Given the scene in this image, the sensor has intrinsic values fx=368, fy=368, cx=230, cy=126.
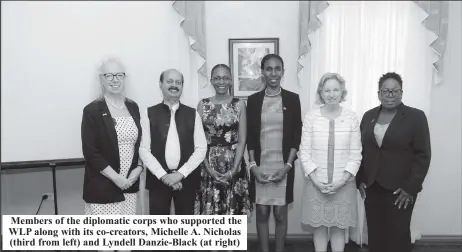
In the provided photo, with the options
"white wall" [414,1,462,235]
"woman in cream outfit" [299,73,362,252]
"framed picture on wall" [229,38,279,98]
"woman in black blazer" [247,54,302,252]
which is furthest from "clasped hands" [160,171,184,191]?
"white wall" [414,1,462,235]

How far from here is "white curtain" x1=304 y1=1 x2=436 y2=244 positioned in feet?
10.1

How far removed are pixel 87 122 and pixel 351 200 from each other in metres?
1.77

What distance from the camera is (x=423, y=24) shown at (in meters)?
3.02

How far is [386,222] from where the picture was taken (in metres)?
2.32

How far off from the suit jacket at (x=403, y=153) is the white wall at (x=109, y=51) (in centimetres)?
106

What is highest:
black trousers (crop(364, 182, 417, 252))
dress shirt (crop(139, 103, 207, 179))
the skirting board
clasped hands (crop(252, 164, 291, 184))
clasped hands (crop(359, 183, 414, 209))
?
dress shirt (crop(139, 103, 207, 179))

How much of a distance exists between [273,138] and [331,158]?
420 millimetres

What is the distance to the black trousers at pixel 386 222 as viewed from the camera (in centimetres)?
229

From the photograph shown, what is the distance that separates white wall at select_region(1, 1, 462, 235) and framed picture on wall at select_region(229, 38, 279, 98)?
0.07 m

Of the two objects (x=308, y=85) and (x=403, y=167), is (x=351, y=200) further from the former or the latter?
(x=308, y=85)

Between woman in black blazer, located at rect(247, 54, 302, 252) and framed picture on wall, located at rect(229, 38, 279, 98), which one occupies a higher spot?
framed picture on wall, located at rect(229, 38, 279, 98)

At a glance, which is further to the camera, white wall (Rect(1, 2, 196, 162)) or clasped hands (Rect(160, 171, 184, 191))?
white wall (Rect(1, 2, 196, 162))

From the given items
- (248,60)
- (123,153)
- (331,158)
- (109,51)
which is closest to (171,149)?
(123,153)

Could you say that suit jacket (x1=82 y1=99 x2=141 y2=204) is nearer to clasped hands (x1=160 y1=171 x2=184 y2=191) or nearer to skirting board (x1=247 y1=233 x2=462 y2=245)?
clasped hands (x1=160 y1=171 x2=184 y2=191)
